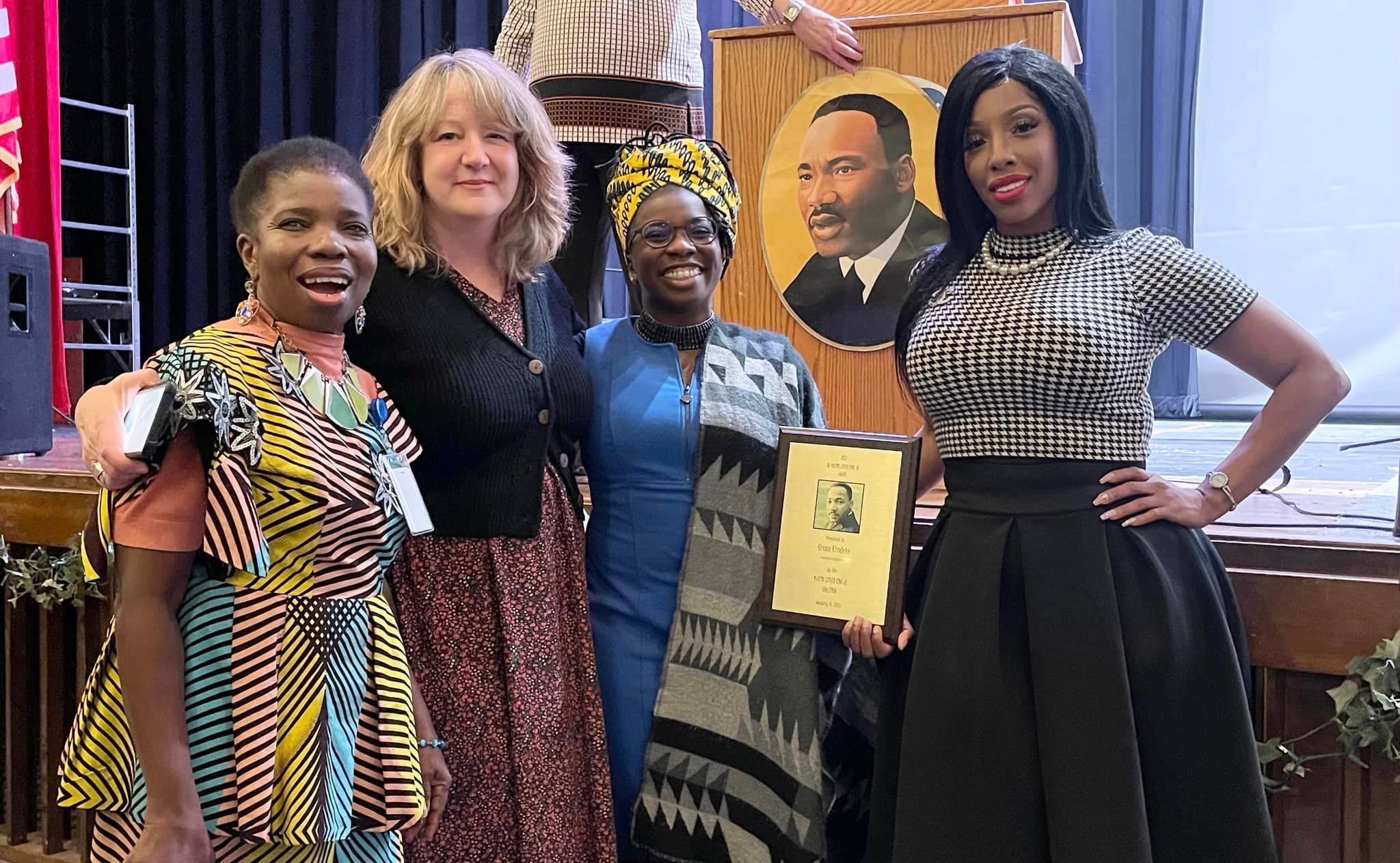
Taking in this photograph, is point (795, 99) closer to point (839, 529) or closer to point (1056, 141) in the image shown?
point (1056, 141)

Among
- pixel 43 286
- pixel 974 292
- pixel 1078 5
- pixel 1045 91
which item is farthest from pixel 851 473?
pixel 1078 5

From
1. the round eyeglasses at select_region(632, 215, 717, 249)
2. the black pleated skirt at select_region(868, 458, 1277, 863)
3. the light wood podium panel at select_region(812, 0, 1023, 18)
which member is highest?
the light wood podium panel at select_region(812, 0, 1023, 18)

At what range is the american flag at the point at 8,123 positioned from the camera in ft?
14.3

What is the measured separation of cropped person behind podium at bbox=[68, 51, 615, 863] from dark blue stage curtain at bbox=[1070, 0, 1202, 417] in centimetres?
343

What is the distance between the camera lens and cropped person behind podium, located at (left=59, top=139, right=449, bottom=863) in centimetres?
135

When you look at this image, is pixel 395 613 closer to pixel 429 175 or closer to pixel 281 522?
pixel 281 522

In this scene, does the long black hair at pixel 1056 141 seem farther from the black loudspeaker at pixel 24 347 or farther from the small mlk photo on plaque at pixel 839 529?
the black loudspeaker at pixel 24 347

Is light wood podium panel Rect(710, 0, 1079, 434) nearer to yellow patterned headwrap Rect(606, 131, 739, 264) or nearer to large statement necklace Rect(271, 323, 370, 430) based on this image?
yellow patterned headwrap Rect(606, 131, 739, 264)

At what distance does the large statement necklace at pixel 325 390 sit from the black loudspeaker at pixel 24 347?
79.7 inches

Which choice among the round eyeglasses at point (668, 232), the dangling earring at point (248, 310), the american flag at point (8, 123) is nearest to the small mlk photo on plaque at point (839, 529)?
the round eyeglasses at point (668, 232)

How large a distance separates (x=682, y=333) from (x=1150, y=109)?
3523 millimetres

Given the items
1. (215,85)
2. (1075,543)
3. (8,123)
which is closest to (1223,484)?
(1075,543)

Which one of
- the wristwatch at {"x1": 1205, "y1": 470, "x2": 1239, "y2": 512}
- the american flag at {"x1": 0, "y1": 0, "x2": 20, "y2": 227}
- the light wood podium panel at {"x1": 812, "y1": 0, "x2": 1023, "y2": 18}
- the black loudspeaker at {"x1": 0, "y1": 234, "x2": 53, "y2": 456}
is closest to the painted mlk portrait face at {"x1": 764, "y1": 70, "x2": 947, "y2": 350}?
the light wood podium panel at {"x1": 812, "y1": 0, "x2": 1023, "y2": 18}

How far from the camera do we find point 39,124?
524cm
